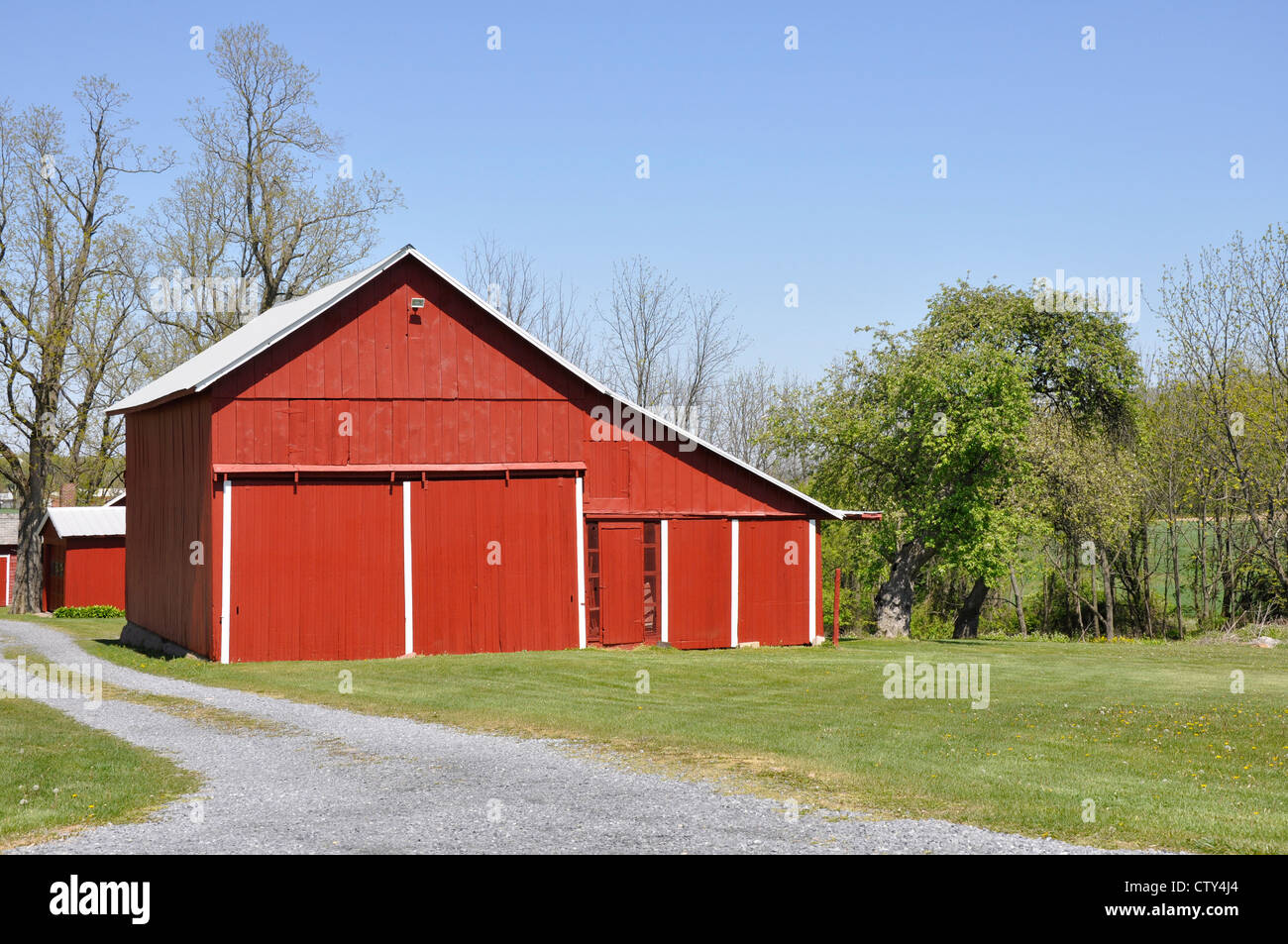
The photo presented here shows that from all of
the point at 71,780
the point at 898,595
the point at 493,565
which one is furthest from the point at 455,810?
the point at 898,595

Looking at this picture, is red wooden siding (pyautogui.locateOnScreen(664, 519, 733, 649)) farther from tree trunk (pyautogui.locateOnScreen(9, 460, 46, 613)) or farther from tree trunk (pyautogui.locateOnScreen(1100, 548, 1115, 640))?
tree trunk (pyautogui.locateOnScreen(9, 460, 46, 613))

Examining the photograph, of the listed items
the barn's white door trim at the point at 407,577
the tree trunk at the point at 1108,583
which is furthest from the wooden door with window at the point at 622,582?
the tree trunk at the point at 1108,583

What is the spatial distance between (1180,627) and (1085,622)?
604 centimetres

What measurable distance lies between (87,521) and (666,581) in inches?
1168

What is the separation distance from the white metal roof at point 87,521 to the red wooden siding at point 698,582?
93.7 ft

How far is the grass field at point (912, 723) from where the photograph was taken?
1030 cm

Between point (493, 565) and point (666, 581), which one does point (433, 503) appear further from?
point (666, 581)

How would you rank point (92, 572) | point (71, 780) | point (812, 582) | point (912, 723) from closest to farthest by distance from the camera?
point (71, 780)
point (912, 723)
point (812, 582)
point (92, 572)

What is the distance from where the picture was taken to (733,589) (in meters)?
27.3

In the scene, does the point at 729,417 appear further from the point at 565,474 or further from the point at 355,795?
the point at 355,795

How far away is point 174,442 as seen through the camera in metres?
26.1

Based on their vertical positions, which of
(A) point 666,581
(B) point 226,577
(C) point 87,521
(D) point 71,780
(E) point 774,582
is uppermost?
(C) point 87,521

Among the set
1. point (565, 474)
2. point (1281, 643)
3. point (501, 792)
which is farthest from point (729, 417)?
point (501, 792)

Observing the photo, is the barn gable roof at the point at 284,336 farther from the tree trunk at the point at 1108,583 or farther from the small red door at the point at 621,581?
the tree trunk at the point at 1108,583
